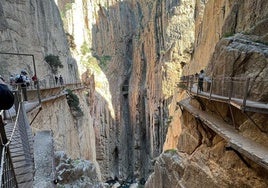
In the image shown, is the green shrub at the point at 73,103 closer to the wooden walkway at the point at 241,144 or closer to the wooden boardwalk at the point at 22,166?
the wooden walkway at the point at 241,144

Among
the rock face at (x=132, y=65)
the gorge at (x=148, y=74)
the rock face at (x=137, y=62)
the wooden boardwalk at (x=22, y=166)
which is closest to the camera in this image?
the wooden boardwalk at (x=22, y=166)

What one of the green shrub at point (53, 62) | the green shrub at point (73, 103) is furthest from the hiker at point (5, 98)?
the green shrub at point (53, 62)

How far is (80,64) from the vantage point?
117ft

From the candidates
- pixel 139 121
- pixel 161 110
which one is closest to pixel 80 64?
pixel 139 121

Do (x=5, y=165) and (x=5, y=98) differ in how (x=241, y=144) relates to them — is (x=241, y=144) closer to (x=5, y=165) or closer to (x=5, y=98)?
(x=5, y=165)

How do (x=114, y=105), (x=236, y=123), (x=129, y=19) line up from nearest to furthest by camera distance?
(x=236, y=123)
(x=114, y=105)
(x=129, y=19)

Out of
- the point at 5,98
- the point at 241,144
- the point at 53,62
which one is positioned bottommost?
the point at 241,144

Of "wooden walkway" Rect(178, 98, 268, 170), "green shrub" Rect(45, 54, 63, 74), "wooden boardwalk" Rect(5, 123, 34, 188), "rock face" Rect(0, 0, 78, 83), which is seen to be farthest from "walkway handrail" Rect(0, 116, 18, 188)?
"green shrub" Rect(45, 54, 63, 74)

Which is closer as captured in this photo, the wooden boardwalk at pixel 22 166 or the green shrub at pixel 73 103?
the wooden boardwalk at pixel 22 166

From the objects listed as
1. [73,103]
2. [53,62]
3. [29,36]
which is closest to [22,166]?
[73,103]

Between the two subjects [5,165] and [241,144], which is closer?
[5,165]

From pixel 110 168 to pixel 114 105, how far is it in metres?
10.5

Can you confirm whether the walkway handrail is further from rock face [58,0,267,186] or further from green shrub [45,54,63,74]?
green shrub [45,54,63,74]

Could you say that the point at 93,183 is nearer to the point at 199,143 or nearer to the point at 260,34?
the point at 199,143
